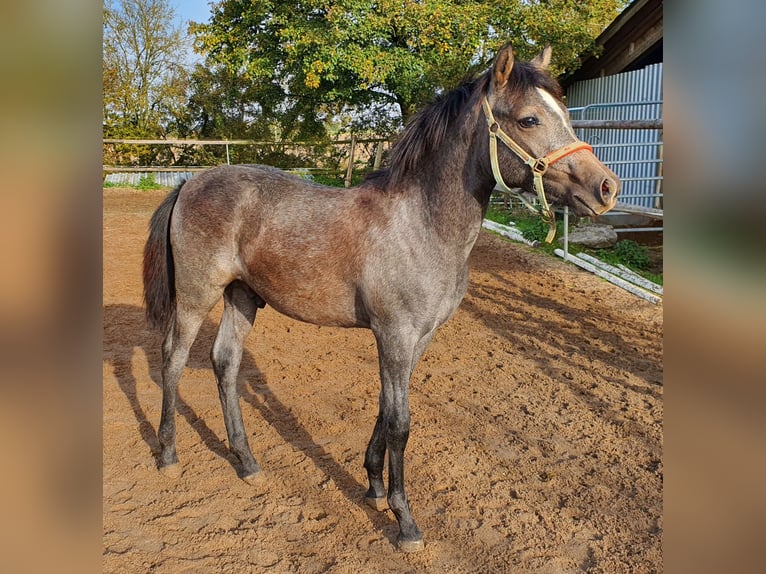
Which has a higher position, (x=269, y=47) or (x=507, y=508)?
(x=269, y=47)

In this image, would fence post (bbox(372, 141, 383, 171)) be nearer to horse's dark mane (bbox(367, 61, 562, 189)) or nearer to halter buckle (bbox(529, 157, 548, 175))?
horse's dark mane (bbox(367, 61, 562, 189))

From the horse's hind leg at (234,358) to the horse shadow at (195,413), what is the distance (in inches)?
Answer: 4.6

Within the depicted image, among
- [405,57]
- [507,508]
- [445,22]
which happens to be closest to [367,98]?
[405,57]

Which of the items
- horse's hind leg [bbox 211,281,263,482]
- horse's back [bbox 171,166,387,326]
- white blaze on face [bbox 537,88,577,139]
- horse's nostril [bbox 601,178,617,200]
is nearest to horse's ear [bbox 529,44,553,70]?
white blaze on face [bbox 537,88,577,139]

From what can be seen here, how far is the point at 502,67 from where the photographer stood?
2420mm

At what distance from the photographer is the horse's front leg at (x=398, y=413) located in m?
2.70

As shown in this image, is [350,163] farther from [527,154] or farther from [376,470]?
[527,154]

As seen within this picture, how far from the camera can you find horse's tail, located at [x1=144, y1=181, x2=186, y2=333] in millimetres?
3406

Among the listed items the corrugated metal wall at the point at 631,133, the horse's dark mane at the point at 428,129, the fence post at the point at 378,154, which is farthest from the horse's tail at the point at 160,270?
the fence post at the point at 378,154

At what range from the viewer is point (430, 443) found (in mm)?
3629

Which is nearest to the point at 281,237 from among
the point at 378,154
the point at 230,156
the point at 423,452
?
the point at 423,452

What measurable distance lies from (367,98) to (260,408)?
1266cm

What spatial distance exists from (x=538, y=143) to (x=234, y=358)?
2.16 meters

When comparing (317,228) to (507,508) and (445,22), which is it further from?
(445,22)
